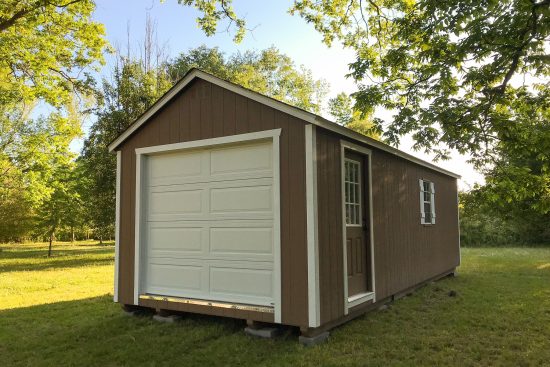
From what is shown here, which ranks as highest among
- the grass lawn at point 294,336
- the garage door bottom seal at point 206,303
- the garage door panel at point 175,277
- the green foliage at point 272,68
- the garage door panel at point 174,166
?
the green foliage at point 272,68

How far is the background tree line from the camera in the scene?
5766 millimetres

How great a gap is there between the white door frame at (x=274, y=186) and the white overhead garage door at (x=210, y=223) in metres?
0.08

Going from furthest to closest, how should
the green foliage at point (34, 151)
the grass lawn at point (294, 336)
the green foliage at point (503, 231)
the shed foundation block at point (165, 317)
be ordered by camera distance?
the green foliage at point (503, 231) → the green foliage at point (34, 151) → the shed foundation block at point (165, 317) → the grass lawn at point (294, 336)

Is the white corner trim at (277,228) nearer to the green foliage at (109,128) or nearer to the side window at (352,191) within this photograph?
the side window at (352,191)

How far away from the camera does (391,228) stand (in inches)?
290

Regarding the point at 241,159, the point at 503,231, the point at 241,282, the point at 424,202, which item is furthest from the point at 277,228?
the point at 503,231

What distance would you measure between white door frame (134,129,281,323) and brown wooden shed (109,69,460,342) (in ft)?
0.05

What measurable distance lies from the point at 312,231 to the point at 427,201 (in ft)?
18.2

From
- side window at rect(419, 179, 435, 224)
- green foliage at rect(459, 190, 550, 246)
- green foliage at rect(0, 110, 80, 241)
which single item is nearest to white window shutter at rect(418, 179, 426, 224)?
side window at rect(419, 179, 435, 224)

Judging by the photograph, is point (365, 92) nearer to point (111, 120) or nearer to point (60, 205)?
point (111, 120)

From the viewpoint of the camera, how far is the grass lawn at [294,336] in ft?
15.3

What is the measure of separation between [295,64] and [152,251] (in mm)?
22505

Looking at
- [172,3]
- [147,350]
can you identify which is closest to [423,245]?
[147,350]

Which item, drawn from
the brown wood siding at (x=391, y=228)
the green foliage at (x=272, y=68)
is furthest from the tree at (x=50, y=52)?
the green foliage at (x=272, y=68)
